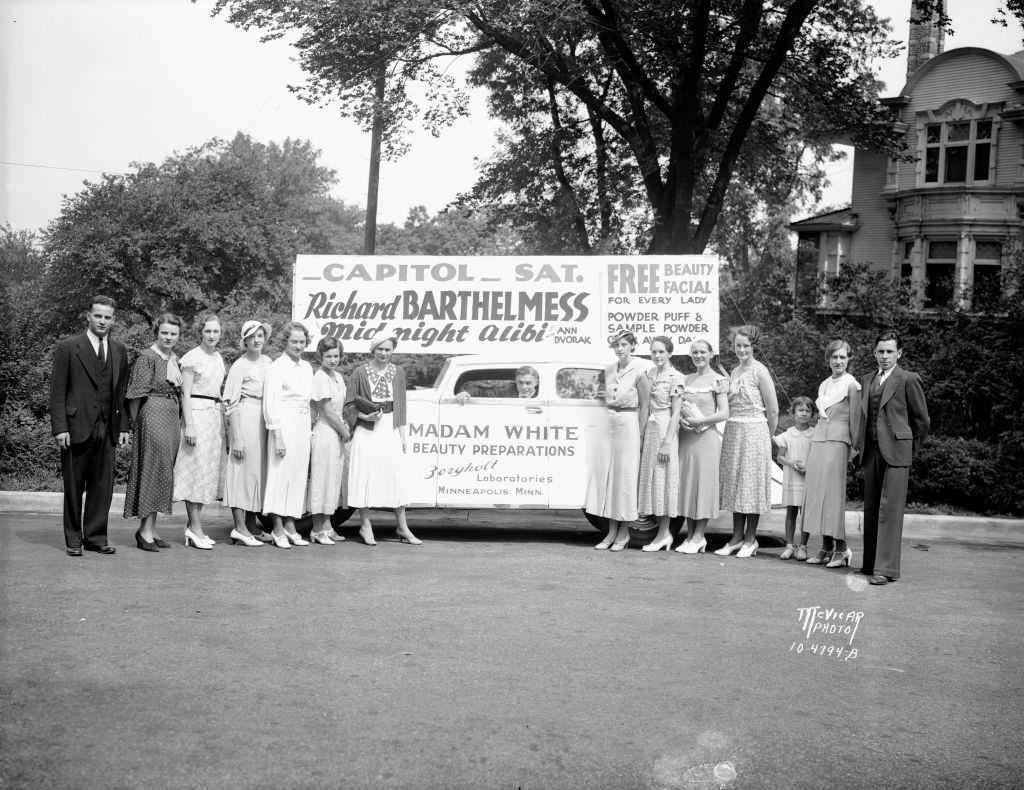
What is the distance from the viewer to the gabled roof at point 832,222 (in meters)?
37.7

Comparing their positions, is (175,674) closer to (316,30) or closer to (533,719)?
(533,719)

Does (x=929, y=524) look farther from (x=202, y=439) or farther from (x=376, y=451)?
(x=202, y=439)

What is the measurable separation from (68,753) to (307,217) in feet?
199

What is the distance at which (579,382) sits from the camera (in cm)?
1087

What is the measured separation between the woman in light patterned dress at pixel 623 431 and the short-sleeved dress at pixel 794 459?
1.34 m

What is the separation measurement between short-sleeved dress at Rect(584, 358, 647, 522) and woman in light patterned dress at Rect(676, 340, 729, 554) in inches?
17.3

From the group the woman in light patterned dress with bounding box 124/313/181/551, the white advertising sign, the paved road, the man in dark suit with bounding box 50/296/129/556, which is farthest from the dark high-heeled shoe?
the white advertising sign

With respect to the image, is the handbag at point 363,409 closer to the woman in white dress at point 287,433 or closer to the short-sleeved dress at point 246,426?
the woman in white dress at point 287,433

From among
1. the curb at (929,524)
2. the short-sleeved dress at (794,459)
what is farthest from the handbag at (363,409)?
the short-sleeved dress at (794,459)

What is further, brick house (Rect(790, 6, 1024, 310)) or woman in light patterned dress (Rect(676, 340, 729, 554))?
brick house (Rect(790, 6, 1024, 310))

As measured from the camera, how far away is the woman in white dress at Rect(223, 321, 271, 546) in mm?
9602

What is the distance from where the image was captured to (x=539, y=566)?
29.5 ft

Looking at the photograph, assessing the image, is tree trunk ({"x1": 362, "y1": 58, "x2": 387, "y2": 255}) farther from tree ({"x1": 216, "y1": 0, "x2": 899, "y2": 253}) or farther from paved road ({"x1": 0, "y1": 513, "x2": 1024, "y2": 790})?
paved road ({"x1": 0, "y1": 513, "x2": 1024, "y2": 790})

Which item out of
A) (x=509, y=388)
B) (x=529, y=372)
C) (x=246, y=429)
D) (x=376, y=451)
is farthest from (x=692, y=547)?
(x=246, y=429)
